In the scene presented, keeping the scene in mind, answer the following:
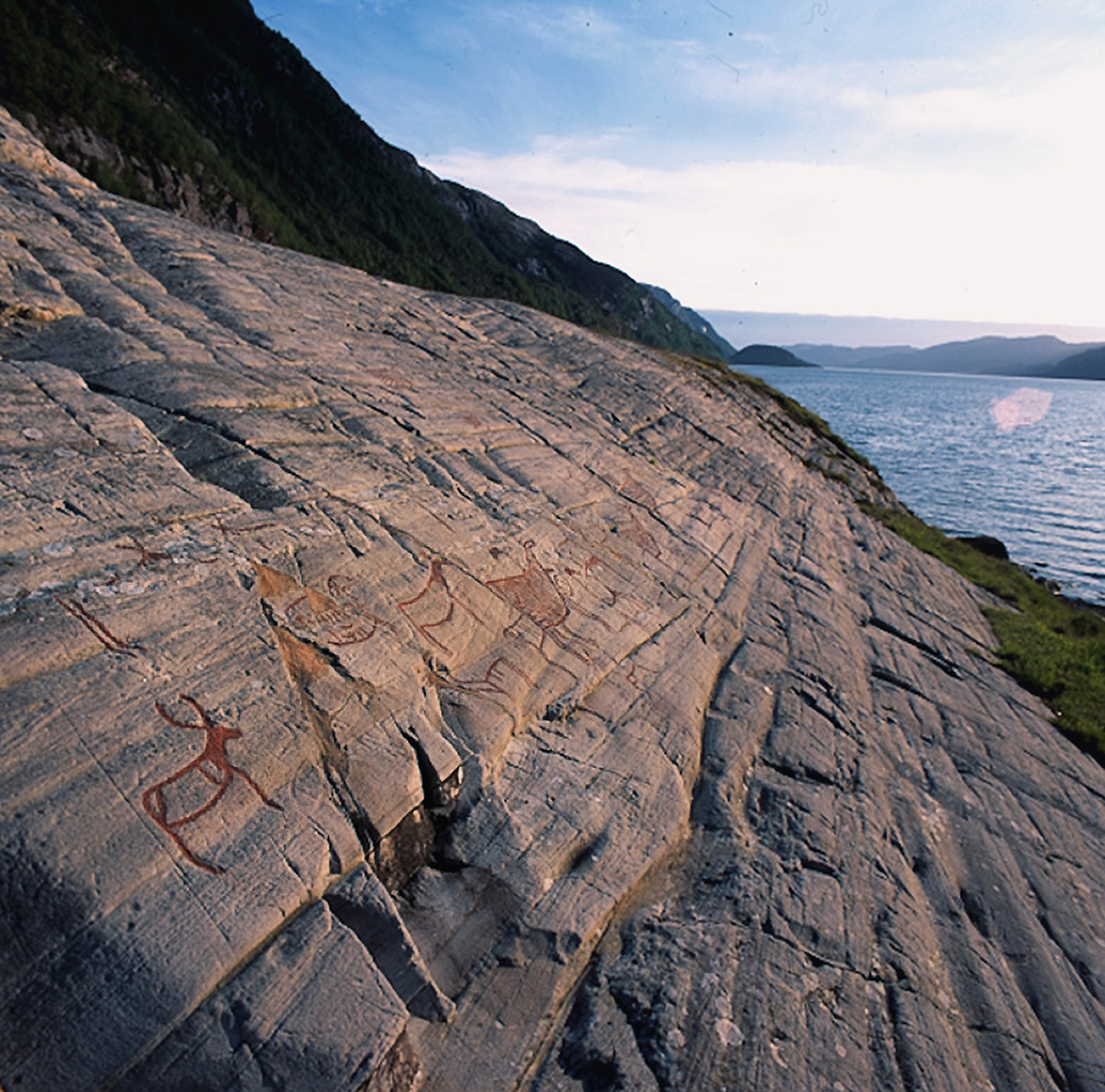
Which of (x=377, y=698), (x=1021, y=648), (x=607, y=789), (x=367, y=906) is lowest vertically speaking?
(x=1021, y=648)

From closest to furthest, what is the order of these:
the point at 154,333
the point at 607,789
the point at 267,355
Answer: the point at 607,789, the point at 154,333, the point at 267,355

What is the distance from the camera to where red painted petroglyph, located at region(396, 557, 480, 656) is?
7.09m

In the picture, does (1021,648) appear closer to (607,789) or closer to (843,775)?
(843,775)

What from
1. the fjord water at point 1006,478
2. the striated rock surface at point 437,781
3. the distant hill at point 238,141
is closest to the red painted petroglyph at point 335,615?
the striated rock surface at point 437,781

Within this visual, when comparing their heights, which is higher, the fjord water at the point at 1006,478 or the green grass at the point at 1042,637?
the green grass at the point at 1042,637

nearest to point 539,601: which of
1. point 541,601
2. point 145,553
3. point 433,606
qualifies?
point 541,601

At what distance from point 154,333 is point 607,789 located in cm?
1002

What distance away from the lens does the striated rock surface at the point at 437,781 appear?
391 cm

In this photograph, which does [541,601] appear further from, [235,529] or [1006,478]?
[1006,478]

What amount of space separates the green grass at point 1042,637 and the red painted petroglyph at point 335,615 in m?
13.2

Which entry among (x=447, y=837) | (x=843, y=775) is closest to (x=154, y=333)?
(x=447, y=837)

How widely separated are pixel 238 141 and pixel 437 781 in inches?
3465

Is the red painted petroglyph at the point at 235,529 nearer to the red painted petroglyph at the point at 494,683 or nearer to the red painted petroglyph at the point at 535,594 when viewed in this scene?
the red painted petroglyph at the point at 494,683

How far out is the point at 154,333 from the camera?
1088cm
